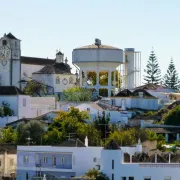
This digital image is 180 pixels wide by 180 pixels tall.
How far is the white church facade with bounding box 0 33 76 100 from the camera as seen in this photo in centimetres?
11831

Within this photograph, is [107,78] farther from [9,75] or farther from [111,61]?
[9,75]

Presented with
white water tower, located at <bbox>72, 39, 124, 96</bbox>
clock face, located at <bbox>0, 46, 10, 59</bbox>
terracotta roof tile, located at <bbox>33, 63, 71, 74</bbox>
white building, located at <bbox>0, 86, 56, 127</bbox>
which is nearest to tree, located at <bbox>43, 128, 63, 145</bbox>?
white building, located at <bbox>0, 86, 56, 127</bbox>

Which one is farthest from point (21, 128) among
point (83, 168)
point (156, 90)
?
point (156, 90)

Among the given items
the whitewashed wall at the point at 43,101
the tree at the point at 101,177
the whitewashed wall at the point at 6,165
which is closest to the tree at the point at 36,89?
the whitewashed wall at the point at 43,101

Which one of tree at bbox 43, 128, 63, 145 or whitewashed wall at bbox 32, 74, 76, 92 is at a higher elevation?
whitewashed wall at bbox 32, 74, 76, 92

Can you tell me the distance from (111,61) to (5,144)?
34.7 m

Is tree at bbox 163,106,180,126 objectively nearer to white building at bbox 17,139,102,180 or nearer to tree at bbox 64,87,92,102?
tree at bbox 64,87,92,102

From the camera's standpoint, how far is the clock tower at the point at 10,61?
11812 cm

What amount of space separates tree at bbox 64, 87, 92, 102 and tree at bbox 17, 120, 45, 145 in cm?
2252

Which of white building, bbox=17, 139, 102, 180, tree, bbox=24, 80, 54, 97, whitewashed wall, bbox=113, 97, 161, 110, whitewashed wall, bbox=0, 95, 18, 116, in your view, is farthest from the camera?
tree, bbox=24, 80, 54, 97

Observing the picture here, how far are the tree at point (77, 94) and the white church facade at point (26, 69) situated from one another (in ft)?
21.8

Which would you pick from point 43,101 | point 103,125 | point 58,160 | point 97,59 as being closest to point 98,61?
point 97,59

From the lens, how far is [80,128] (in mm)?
83688

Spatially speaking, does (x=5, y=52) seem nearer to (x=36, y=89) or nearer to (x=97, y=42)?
(x=36, y=89)
